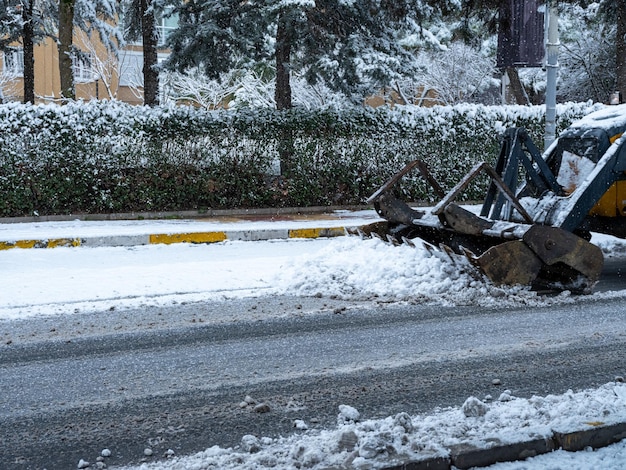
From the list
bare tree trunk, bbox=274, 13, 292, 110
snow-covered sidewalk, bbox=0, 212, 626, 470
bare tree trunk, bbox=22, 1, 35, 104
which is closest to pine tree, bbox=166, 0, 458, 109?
bare tree trunk, bbox=274, 13, 292, 110

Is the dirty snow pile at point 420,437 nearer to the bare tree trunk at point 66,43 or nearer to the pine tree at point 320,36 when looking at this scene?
the pine tree at point 320,36

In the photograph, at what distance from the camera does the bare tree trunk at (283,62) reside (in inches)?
596

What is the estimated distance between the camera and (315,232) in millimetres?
12062

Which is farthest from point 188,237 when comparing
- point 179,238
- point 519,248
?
point 519,248

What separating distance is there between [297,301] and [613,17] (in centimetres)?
1605

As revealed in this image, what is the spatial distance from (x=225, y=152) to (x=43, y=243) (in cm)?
422

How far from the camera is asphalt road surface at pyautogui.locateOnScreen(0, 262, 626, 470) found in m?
4.05

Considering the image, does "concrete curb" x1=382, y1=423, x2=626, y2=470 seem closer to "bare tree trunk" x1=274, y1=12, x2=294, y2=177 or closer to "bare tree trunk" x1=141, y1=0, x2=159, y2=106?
"bare tree trunk" x1=274, y1=12, x2=294, y2=177

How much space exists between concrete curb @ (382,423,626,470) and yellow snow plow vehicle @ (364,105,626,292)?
3.26m

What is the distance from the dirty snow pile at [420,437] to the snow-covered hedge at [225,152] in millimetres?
10093

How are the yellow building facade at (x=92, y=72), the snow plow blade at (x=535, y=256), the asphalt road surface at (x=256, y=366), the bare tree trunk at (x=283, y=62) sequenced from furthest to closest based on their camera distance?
the yellow building facade at (x=92, y=72) < the bare tree trunk at (x=283, y=62) < the snow plow blade at (x=535, y=256) < the asphalt road surface at (x=256, y=366)

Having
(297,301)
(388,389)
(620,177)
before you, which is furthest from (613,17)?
(388,389)

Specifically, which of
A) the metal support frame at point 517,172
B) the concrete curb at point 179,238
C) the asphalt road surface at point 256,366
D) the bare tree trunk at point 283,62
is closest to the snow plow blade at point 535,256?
the asphalt road surface at point 256,366

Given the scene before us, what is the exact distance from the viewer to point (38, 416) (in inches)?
168
